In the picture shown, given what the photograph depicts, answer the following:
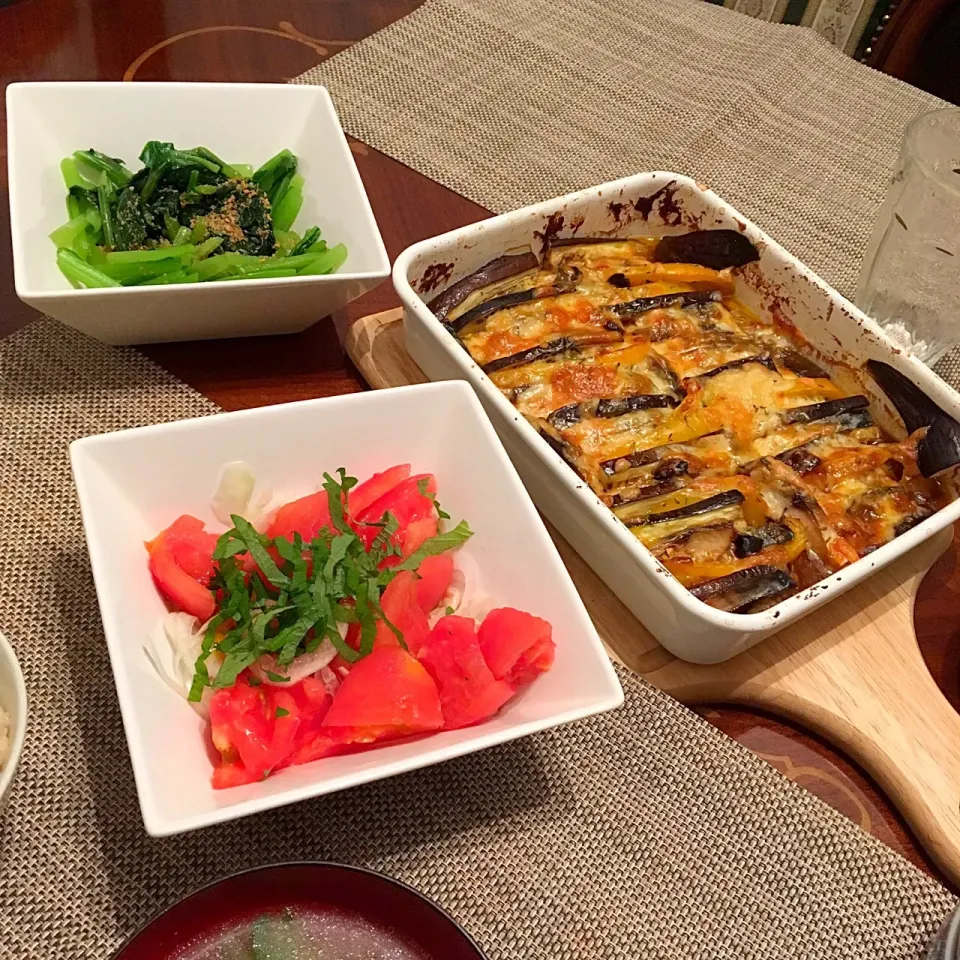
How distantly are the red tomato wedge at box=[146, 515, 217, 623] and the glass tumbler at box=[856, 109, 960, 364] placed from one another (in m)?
1.17

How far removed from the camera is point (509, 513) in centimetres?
117

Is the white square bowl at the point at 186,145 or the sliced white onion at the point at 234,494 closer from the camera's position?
the sliced white onion at the point at 234,494

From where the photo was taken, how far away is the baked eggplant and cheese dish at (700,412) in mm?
1263

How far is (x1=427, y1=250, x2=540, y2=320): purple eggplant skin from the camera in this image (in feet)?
4.89

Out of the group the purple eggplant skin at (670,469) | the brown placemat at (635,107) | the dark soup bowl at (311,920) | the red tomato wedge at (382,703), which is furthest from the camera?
the brown placemat at (635,107)

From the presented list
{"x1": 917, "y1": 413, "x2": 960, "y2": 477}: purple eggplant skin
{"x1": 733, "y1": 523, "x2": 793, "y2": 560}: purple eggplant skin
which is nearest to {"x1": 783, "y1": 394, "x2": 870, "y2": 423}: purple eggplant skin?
{"x1": 917, "y1": 413, "x2": 960, "y2": 477}: purple eggplant skin

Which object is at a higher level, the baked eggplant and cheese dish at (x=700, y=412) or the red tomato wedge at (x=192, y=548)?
the baked eggplant and cheese dish at (x=700, y=412)

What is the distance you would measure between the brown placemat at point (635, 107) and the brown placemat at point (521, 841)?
97cm

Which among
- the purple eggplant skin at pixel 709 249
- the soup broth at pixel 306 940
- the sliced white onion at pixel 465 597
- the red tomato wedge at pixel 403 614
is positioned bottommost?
the soup broth at pixel 306 940

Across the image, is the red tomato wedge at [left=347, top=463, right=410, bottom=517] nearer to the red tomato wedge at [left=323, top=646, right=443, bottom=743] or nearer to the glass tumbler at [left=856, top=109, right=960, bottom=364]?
the red tomato wedge at [left=323, top=646, right=443, bottom=743]

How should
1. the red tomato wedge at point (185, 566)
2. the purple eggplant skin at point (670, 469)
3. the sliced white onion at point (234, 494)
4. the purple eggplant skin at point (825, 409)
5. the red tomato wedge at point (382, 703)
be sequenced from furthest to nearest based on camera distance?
the purple eggplant skin at point (825, 409) → the purple eggplant skin at point (670, 469) → the sliced white onion at point (234, 494) → the red tomato wedge at point (185, 566) → the red tomato wedge at point (382, 703)

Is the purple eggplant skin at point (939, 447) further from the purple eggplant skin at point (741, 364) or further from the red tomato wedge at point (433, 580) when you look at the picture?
the red tomato wedge at point (433, 580)

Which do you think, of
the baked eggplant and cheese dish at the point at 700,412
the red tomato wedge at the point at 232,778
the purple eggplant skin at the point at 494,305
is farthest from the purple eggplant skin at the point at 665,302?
the red tomato wedge at the point at 232,778

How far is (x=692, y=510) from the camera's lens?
4.17 ft
